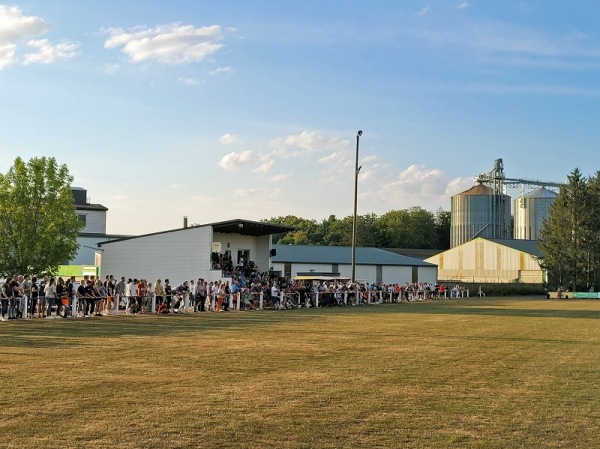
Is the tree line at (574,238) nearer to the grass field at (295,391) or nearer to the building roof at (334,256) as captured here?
the building roof at (334,256)

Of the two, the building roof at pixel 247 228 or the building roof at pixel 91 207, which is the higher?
the building roof at pixel 91 207

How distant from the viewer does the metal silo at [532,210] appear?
105 m

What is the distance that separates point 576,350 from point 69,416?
1250 cm

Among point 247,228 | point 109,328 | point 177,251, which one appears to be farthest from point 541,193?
point 109,328

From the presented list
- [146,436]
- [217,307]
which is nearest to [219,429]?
[146,436]

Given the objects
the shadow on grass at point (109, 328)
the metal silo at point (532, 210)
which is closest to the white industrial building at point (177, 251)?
the shadow on grass at point (109, 328)

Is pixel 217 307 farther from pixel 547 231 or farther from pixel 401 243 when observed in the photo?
pixel 401 243

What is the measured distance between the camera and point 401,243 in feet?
450

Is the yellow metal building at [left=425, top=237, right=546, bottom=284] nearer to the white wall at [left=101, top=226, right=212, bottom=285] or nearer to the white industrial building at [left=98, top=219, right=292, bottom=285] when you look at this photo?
the white industrial building at [left=98, top=219, right=292, bottom=285]

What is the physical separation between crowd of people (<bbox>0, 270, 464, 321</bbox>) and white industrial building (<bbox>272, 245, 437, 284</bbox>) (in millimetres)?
24744

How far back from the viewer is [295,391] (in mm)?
10688

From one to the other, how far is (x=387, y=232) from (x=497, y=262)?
4806 centimetres

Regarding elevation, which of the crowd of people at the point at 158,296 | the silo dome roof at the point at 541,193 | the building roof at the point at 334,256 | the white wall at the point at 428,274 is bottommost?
the crowd of people at the point at 158,296

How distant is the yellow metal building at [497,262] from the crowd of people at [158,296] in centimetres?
4185
